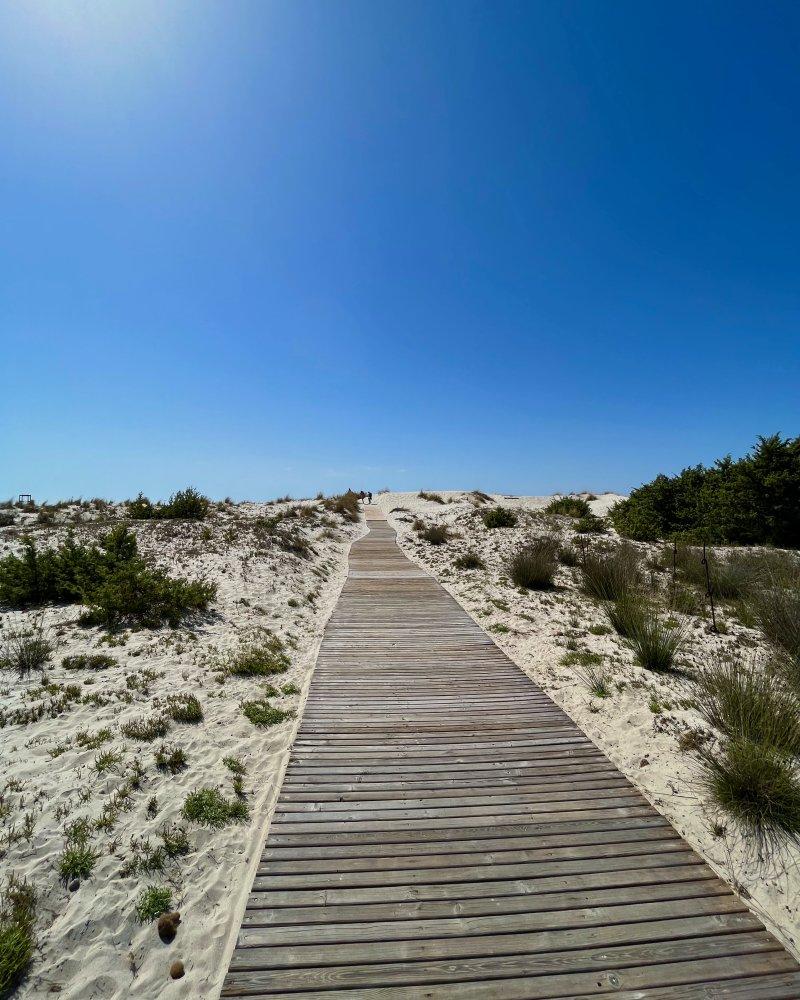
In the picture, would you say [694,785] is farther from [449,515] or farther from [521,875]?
[449,515]

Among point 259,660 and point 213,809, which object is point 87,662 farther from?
point 213,809

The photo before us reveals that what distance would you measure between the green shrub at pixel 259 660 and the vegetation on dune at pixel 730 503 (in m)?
15.5

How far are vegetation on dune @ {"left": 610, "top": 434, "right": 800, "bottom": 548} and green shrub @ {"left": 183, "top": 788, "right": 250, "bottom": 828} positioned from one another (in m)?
17.3

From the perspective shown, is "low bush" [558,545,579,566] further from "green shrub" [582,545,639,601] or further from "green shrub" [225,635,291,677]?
"green shrub" [225,635,291,677]

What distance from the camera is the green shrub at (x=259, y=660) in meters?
6.66

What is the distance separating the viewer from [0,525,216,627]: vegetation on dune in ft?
26.2

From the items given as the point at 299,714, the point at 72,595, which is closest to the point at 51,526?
the point at 72,595

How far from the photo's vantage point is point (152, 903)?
3.10 m

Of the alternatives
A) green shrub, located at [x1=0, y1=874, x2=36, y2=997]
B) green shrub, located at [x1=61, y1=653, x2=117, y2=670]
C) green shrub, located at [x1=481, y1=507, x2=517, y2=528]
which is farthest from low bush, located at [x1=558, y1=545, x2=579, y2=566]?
green shrub, located at [x1=0, y1=874, x2=36, y2=997]

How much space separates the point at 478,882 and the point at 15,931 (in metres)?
3.15

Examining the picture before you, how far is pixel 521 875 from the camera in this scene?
3.26 m

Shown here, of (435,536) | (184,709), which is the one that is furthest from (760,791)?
(435,536)

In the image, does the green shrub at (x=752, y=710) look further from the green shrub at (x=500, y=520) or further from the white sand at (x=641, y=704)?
the green shrub at (x=500, y=520)

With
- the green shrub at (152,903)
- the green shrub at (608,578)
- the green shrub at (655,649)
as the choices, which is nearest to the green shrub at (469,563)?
the green shrub at (608,578)
